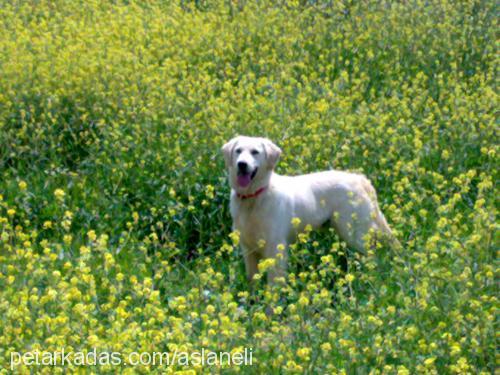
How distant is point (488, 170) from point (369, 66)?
9.51 ft

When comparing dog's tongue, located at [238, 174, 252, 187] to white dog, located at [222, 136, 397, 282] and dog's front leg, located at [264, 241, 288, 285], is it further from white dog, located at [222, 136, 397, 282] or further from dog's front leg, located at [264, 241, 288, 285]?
dog's front leg, located at [264, 241, 288, 285]

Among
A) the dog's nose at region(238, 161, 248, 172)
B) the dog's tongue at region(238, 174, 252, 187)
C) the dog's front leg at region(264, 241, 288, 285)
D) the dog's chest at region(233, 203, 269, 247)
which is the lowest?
the dog's front leg at region(264, 241, 288, 285)

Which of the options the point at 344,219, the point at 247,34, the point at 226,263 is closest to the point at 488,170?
the point at 344,219

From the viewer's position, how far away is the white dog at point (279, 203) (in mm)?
6480

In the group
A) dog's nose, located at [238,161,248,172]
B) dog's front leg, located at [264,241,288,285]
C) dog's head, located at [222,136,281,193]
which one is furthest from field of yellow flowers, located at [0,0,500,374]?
dog's nose, located at [238,161,248,172]

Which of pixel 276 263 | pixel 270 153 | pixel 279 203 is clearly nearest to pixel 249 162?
pixel 270 153

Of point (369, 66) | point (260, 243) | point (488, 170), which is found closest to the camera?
point (260, 243)

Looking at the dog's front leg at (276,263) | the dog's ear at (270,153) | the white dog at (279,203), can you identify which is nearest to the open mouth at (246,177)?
the white dog at (279,203)

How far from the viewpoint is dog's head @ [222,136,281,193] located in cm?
641

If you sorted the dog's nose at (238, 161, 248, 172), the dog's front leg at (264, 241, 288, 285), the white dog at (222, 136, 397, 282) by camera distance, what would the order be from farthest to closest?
the white dog at (222, 136, 397, 282) < the dog's nose at (238, 161, 248, 172) < the dog's front leg at (264, 241, 288, 285)

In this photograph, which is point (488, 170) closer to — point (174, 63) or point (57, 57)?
point (174, 63)

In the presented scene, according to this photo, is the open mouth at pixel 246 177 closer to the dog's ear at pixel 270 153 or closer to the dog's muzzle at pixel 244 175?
the dog's muzzle at pixel 244 175

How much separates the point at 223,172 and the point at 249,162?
4.24 ft

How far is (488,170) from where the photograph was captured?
771 cm
